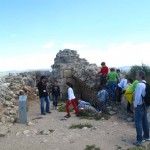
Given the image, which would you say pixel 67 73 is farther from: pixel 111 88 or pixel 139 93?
pixel 139 93

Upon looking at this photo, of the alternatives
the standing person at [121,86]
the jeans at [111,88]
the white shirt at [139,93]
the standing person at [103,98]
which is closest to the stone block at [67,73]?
the jeans at [111,88]

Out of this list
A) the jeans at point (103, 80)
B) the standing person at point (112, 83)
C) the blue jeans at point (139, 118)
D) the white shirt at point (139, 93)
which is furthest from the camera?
the jeans at point (103, 80)

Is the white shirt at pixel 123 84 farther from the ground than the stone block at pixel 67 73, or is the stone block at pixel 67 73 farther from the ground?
the stone block at pixel 67 73

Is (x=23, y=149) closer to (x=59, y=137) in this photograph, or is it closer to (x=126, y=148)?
(x=59, y=137)

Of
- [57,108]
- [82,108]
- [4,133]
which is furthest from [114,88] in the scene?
[4,133]

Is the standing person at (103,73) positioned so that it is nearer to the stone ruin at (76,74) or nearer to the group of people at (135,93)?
the group of people at (135,93)

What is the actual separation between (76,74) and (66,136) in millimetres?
6992

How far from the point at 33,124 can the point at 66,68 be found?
6.31 m

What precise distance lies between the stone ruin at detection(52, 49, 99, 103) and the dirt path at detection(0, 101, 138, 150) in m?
3.61

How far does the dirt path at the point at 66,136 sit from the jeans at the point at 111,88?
6.44 feet

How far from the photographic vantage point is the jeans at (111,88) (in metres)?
13.4

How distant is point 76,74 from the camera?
52.5 ft

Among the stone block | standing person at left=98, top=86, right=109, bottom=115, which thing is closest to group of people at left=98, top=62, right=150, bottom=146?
standing person at left=98, top=86, right=109, bottom=115

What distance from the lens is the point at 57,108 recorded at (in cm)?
1440
